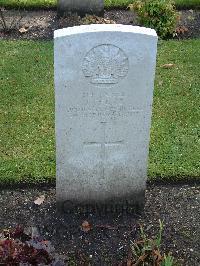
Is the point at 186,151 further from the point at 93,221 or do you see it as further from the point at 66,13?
the point at 66,13

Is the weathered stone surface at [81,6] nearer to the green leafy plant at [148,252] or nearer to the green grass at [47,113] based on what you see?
the green grass at [47,113]

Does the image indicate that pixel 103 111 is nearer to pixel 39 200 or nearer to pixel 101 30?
pixel 101 30

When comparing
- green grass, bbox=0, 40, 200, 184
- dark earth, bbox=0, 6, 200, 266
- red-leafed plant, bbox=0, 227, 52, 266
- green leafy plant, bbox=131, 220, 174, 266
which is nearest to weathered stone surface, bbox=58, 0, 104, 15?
green grass, bbox=0, 40, 200, 184

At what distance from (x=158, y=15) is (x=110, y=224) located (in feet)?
13.9

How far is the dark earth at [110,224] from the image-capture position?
4.48 m

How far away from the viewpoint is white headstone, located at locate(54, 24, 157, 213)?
402 centimetres

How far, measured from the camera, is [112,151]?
452 centimetres

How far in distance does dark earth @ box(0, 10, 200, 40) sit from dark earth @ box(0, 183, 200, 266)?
3.75 m

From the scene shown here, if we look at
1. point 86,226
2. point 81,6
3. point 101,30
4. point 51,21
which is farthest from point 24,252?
point 81,6

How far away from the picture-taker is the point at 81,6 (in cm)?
877

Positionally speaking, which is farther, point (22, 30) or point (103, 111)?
point (22, 30)

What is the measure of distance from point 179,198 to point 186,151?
0.75 metres

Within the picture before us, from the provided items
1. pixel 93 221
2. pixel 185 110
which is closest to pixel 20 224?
pixel 93 221

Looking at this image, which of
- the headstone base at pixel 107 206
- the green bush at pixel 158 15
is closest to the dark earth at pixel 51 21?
the green bush at pixel 158 15
